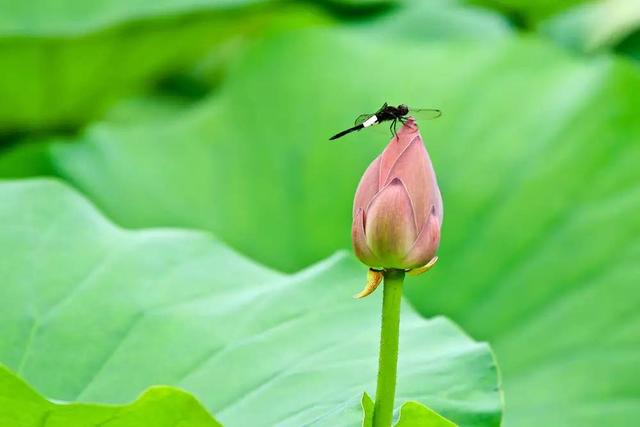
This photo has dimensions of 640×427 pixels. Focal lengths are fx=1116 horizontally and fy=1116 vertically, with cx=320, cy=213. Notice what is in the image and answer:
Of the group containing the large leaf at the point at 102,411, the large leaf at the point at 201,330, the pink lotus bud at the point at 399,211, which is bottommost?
the large leaf at the point at 201,330

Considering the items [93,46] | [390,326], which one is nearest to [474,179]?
[93,46]

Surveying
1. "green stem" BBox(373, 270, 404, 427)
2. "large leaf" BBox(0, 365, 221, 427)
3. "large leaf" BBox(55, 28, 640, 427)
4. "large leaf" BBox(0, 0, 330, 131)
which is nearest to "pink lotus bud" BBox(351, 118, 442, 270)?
"green stem" BBox(373, 270, 404, 427)

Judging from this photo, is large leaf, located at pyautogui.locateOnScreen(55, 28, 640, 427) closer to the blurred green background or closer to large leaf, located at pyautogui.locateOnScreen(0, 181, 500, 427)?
the blurred green background

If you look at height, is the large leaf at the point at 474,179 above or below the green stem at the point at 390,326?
below

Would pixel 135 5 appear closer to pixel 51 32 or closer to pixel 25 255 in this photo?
pixel 51 32

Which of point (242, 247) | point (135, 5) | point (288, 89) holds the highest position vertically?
point (135, 5)

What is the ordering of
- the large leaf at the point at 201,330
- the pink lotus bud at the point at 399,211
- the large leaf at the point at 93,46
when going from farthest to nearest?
the large leaf at the point at 93,46
the large leaf at the point at 201,330
the pink lotus bud at the point at 399,211

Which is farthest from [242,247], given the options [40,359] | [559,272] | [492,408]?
[492,408]

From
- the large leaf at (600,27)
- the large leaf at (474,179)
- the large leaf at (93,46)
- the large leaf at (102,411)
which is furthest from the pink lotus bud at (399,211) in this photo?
the large leaf at (600,27)

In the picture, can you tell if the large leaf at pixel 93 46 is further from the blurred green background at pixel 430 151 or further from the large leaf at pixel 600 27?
the large leaf at pixel 600 27
